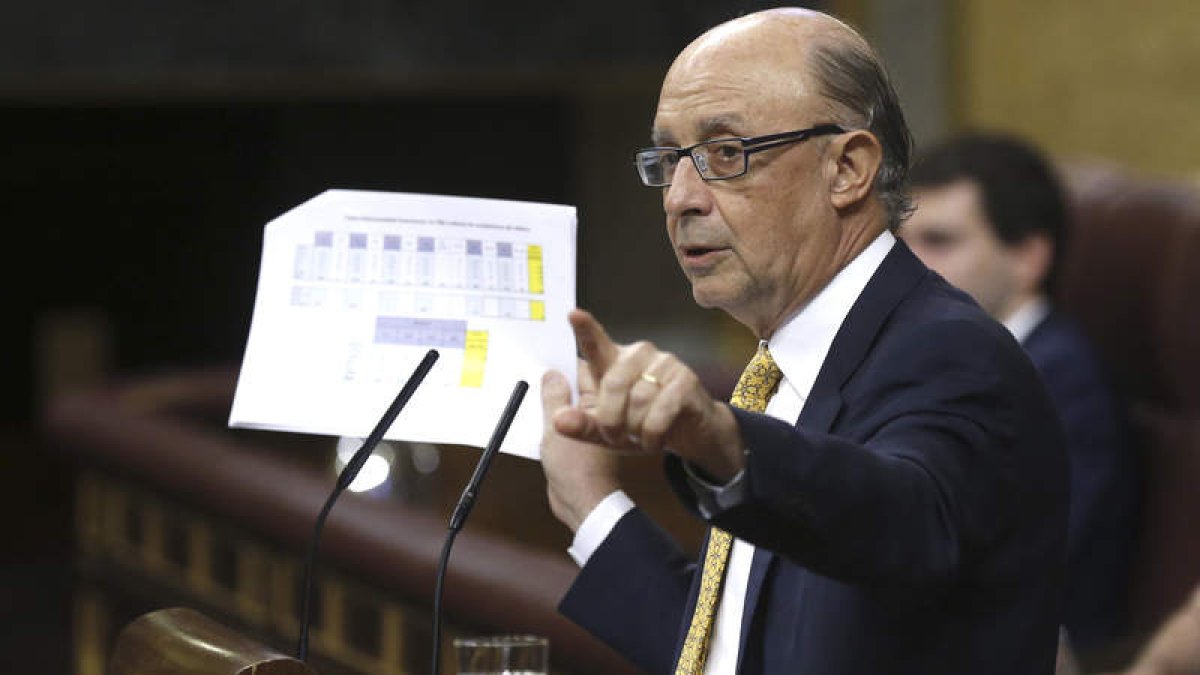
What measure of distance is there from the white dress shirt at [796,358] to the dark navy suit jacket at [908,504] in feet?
0.08

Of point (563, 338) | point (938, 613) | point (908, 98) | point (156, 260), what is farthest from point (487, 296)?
point (156, 260)

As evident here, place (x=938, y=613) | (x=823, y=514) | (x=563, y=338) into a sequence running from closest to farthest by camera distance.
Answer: (x=823, y=514) < (x=938, y=613) < (x=563, y=338)

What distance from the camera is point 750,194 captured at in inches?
57.9

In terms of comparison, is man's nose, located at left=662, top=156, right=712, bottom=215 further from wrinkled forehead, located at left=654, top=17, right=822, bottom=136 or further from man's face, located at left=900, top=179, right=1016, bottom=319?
man's face, located at left=900, top=179, right=1016, bottom=319

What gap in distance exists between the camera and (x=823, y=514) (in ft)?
3.81

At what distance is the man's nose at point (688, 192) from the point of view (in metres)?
1.47

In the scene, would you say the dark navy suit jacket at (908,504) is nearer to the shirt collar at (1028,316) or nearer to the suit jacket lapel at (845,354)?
the suit jacket lapel at (845,354)

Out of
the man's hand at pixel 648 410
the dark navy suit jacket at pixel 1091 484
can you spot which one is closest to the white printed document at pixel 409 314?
the man's hand at pixel 648 410

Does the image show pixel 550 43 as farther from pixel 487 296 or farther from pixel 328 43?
pixel 487 296

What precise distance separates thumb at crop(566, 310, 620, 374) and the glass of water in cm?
59

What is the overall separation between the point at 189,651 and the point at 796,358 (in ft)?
1.86

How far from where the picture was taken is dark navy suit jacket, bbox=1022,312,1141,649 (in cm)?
311

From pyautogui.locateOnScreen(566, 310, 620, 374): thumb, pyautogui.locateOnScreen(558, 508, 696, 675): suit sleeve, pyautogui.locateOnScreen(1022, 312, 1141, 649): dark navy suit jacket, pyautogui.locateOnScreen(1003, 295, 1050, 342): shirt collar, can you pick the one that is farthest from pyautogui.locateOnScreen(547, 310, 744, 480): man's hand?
pyautogui.locateOnScreen(1003, 295, 1050, 342): shirt collar

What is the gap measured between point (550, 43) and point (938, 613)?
169 inches
